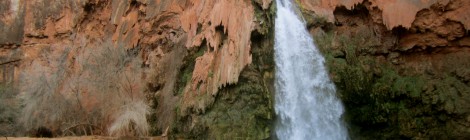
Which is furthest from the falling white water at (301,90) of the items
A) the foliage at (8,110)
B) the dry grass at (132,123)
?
the foliage at (8,110)

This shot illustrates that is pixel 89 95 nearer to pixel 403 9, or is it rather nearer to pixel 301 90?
pixel 301 90

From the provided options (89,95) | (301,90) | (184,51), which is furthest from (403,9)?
(89,95)

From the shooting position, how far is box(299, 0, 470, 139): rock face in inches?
561

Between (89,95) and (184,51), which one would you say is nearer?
(184,51)

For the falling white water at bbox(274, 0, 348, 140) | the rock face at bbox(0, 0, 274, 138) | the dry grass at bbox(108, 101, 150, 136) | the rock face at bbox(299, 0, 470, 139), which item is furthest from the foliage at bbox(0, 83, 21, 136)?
the rock face at bbox(299, 0, 470, 139)

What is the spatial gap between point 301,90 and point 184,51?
15.7ft

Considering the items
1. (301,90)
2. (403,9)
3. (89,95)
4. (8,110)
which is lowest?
(8,110)

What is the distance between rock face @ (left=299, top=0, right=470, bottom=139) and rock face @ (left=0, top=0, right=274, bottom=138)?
3.05 m

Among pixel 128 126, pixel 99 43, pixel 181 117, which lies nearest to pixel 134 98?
pixel 128 126

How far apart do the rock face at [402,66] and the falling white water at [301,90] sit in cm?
51

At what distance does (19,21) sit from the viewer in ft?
87.2

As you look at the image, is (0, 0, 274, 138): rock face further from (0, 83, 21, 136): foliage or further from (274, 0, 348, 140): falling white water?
(0, 83, 21, 136): foliage

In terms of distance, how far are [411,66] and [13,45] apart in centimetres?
2214

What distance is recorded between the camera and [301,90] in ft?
47.8
